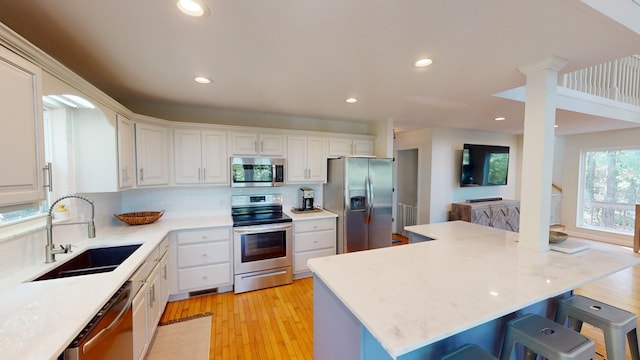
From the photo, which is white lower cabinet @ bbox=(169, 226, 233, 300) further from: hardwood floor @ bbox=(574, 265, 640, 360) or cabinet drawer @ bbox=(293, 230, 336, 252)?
hardwood floor @ bbox=(574, 265, 640, 360)

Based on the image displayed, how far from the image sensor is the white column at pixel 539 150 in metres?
1.79

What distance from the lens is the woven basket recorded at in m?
2.63

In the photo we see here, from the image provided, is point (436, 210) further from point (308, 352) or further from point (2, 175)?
point (2, 175)

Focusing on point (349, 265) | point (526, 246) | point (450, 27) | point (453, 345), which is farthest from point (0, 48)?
point (526, 246)

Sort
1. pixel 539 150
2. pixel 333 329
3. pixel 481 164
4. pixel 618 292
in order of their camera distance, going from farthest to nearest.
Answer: pixel 481 164, pixel 618 292, pixel 539 150, pixel 333 329

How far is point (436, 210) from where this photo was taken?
488 cm

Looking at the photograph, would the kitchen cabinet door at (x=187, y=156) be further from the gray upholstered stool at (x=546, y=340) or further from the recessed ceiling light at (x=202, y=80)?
the gray upholstered stool at (x=546, y=340)

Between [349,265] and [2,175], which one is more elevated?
[2,175]

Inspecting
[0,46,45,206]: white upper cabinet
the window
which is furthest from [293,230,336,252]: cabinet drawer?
the window

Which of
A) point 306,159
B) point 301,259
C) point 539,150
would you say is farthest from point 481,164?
point 301,259

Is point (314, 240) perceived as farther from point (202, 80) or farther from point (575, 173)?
point (575, 173)

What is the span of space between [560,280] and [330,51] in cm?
202

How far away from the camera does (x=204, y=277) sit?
9.36ft

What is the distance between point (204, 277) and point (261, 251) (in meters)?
0.71
